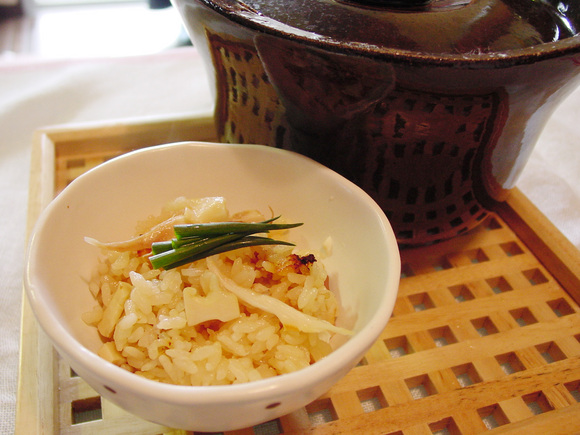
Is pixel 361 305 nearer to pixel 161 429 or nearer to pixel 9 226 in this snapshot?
pixel 161 429

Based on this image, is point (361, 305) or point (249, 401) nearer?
point (249, 401)

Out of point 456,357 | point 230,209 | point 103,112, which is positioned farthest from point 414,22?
point 103,112

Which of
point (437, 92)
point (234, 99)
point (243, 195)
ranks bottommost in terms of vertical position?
point (243, 195)

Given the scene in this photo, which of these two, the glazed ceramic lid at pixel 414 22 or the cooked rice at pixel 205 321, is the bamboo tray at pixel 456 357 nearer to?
the cooked rice at pixel 205 321

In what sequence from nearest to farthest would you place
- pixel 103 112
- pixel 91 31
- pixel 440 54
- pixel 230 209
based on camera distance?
pixel 440 54 → pixel 230 209 → pixel 103 112 → pixel 91 31

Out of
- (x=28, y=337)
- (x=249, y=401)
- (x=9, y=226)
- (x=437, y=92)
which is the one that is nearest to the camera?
(x=249, y=401)

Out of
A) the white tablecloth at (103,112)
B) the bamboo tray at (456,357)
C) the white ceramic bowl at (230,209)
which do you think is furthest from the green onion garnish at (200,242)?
the white tablecloth at (103,112)

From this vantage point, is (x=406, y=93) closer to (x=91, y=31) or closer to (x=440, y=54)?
(x=440, y=54)

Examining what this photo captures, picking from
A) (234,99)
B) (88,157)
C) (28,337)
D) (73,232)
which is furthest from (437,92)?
(88,157)

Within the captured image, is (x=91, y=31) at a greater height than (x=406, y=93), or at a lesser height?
lesser
